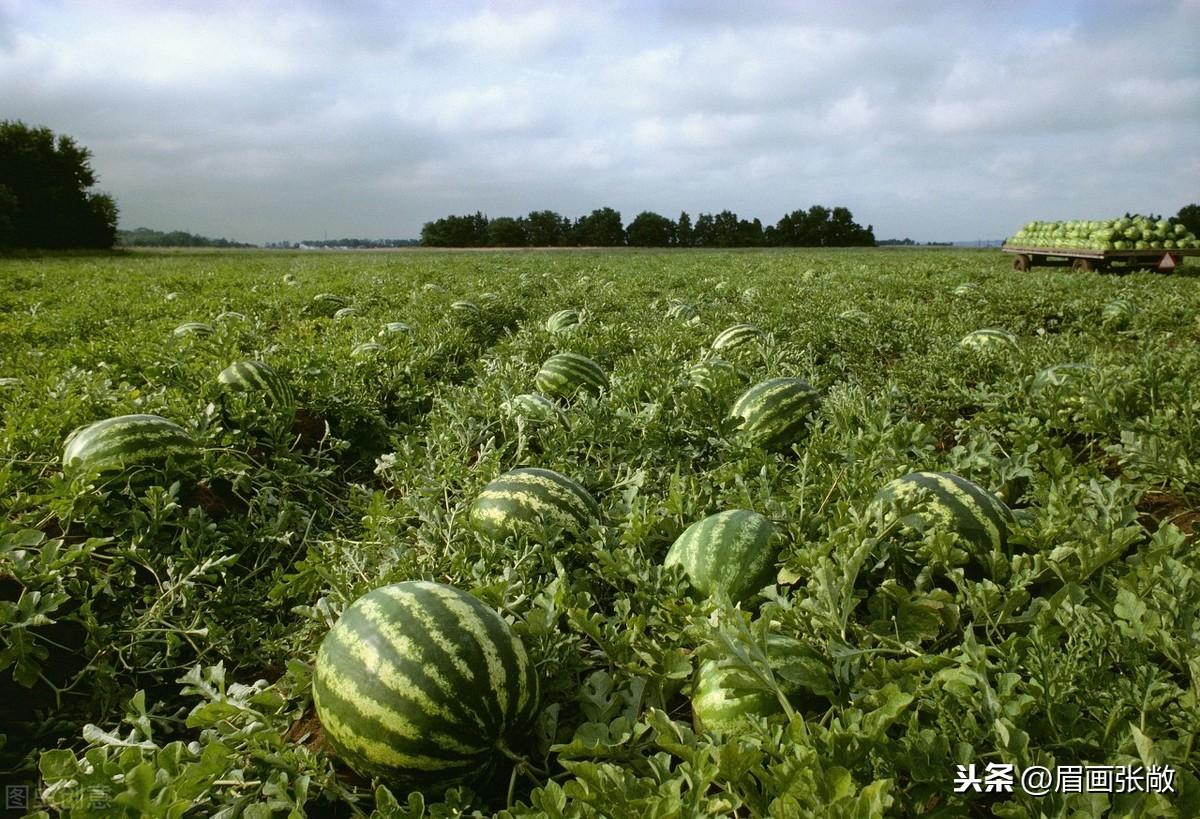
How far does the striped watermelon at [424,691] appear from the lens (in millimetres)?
1837

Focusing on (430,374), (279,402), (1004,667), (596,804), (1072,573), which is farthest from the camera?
(430,374)

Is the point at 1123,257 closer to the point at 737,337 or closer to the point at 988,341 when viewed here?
the point at 988,341

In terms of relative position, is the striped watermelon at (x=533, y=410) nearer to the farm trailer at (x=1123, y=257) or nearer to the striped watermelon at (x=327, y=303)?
the striped watermelon at (x=327, y=303)

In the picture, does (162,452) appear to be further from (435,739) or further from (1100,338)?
(1100,338)

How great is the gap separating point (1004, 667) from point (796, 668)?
0.51 meters

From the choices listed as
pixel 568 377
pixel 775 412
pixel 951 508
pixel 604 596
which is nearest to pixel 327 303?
pixel 568 377

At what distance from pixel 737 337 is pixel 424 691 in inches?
209

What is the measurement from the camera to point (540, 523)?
106 inches

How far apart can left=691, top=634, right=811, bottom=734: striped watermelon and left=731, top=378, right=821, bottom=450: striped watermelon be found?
2010 mm

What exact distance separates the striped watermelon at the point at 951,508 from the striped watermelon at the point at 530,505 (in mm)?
1175

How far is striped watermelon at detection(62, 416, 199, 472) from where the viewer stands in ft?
10.7

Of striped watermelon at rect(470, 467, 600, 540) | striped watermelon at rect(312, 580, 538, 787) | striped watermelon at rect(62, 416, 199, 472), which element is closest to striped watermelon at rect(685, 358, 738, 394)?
striped watermelon at rect(470, 467, 600, 540)

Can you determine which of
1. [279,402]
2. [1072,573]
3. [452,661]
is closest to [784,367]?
[1072,573]

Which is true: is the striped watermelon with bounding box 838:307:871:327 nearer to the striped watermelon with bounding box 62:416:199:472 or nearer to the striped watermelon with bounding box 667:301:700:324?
the striped watermelon with bounding box 667:301:700:324
